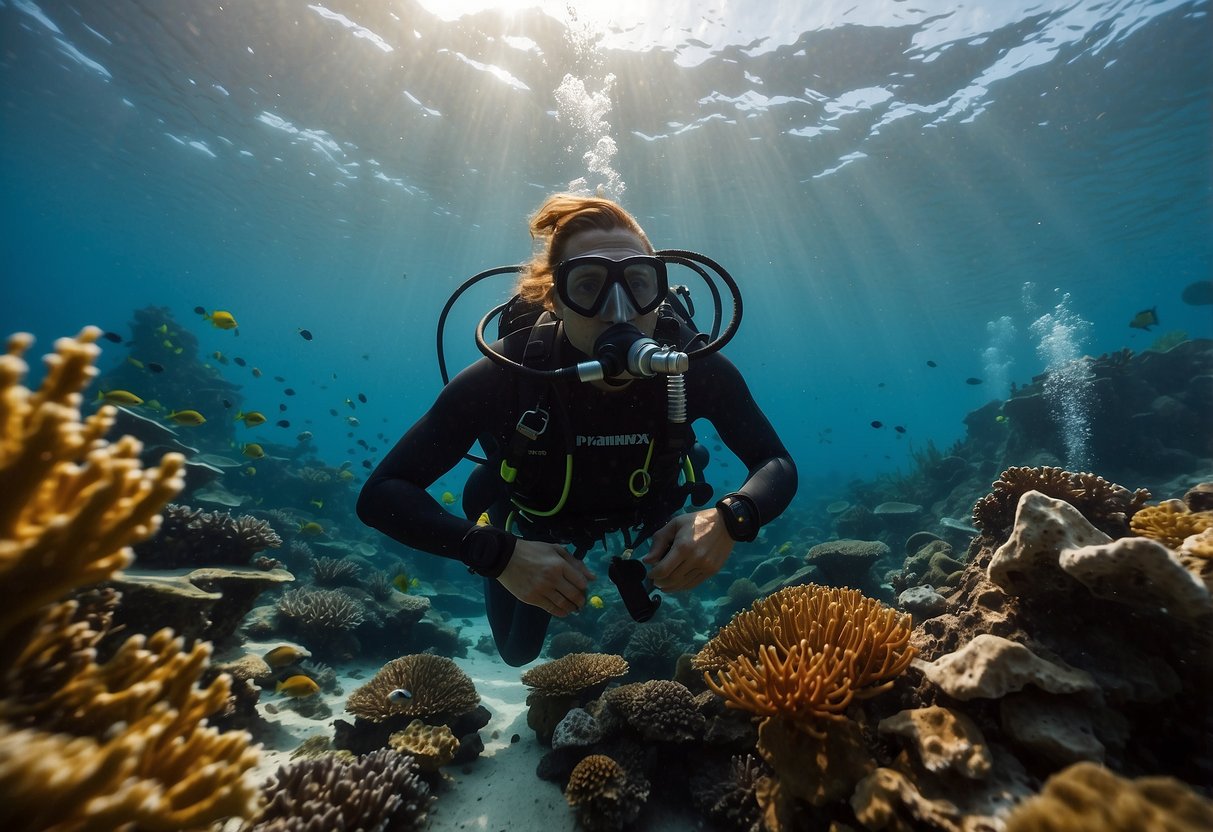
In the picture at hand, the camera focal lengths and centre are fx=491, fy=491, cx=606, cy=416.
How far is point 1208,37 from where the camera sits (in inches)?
605

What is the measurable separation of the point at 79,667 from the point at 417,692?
3943mm

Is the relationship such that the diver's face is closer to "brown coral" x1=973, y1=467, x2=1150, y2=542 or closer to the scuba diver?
the scuba diver

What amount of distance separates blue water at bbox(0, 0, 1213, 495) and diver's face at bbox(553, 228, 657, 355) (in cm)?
1471

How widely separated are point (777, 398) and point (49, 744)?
178470 mm

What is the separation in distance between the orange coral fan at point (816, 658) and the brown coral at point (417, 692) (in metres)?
3.10

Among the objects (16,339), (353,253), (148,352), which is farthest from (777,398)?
(16,339)

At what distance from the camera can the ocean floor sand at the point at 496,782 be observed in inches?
132

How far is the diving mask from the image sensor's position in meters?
3.43

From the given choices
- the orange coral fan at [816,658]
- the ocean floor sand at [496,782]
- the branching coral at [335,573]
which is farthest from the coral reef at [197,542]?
the orange coral fan at [816,658]

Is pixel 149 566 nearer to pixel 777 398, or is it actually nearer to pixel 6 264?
pixel 6 264

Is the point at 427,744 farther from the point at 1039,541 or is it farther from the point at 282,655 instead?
the point at 1039,541

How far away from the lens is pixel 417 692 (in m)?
4.87

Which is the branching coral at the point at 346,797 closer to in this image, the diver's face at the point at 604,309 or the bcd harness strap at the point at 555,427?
the bcd harness strap at the point at 555,427

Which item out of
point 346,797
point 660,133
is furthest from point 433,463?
point 660,133
